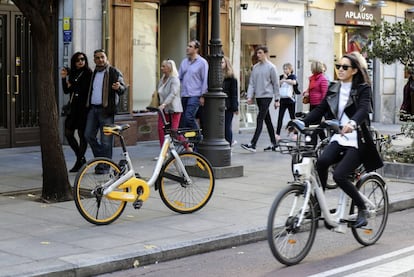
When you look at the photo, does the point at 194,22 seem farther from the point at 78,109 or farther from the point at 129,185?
the point at 129,185

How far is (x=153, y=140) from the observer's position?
53.3 feet

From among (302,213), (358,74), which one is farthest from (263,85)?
→ (302,213)

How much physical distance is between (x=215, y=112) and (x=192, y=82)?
166cm

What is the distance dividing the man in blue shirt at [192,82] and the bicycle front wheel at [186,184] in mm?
4027

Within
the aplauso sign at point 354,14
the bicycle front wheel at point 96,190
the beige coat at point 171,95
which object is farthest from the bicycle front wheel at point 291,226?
the aplauso sign at point 354,14

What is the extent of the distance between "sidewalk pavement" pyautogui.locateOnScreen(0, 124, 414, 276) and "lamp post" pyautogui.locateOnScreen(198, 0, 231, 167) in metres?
0.41

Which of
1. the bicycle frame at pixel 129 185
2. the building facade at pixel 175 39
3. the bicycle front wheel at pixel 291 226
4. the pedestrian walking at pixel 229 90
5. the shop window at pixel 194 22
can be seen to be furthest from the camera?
the shop window at pixel 194 22

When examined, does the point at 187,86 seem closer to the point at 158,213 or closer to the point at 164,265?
the point at 158,213

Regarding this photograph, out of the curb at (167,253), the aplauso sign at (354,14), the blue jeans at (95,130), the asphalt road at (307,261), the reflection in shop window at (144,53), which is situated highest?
the aplauso sign at (354,14)

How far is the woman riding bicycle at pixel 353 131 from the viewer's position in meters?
7.36

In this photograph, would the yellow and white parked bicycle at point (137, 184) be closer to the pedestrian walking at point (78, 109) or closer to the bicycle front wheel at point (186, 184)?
the bicycle front wheel at point (186, 184)

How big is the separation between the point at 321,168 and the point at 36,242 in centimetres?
277

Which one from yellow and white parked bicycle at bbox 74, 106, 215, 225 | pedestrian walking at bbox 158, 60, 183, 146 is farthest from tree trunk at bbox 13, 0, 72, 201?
pedestrian walking at bbox 158, 60, 183, 146

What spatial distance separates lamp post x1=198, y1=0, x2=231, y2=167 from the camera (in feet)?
37.9
